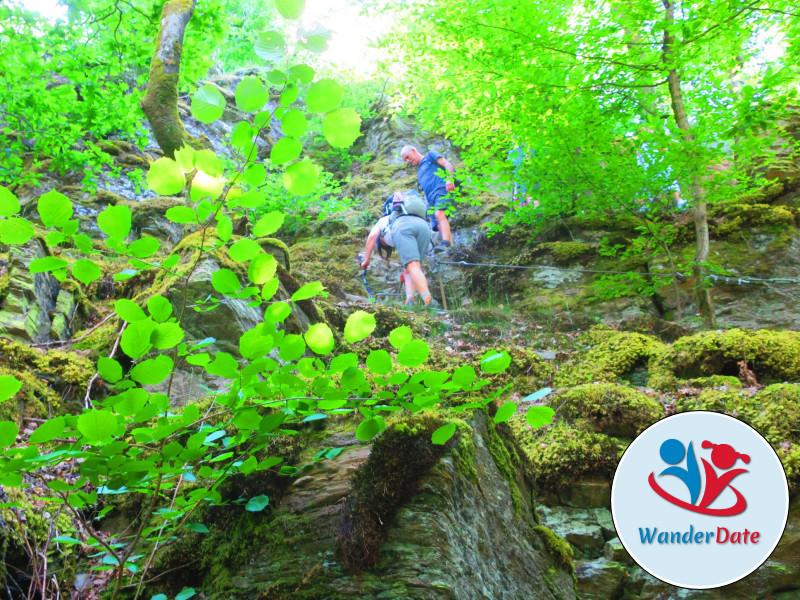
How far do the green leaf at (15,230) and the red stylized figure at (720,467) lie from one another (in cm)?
326

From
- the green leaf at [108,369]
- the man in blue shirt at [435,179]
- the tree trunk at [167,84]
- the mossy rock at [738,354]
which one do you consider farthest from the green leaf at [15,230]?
the man in blue shirt at [435,179]

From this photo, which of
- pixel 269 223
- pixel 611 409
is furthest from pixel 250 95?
pixel 611 409

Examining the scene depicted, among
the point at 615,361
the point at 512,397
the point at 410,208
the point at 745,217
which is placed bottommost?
the point at 512,397

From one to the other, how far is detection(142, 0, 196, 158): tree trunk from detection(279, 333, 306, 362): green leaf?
4962 millimetres

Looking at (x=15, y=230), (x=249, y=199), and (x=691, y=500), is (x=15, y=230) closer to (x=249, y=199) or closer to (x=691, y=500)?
(x=249, y=199)

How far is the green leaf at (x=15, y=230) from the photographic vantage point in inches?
37.9

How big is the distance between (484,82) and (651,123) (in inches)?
89.6

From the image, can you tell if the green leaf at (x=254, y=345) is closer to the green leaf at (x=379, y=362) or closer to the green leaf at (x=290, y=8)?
the green leaf at (x=379, y=362)

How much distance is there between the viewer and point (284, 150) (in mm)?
981

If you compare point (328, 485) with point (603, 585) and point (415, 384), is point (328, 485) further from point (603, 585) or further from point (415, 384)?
point (603, 585)

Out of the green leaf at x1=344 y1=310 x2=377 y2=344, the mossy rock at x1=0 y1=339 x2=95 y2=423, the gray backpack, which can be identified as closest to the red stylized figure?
the green leaf at x1=344 y1=310 x2=377 y2=344

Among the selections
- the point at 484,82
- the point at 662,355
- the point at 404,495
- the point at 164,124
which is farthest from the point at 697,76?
the point at 404,495

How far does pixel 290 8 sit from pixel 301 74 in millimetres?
118

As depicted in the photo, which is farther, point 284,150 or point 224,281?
point 224,281
